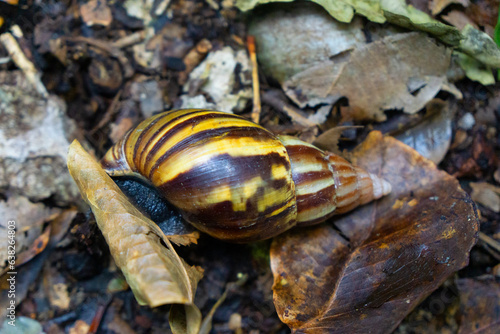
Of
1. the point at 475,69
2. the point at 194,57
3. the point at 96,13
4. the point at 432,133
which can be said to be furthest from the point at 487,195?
the point at 96,13

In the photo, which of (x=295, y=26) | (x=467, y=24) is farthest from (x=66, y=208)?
(x=467, y=24)

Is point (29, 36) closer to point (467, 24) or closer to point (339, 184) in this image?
point (339, 184)

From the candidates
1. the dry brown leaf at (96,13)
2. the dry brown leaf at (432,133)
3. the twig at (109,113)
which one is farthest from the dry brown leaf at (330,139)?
the dry brown leaf at (96,13)

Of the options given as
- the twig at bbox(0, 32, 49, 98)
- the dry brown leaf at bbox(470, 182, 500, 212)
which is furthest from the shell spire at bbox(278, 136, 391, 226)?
the twig at bbox(0, 32, 49, 98)

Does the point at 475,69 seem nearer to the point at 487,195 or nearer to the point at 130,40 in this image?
the point at 487,195

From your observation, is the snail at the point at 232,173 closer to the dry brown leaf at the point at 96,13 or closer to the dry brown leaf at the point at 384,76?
the dry brown leaf at the point at 384,76
